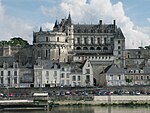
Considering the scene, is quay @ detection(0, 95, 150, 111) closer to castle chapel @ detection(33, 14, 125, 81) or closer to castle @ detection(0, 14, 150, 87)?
castle @ detection(0, 14, 150, 87)

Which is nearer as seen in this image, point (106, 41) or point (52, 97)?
point (52, 97)

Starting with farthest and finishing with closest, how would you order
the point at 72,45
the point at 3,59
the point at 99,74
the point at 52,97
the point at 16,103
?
1. the point at 72,45
2. the point at 99,74
3. the point at 3,59
4. the point at 52,97
5. the point at 16,103

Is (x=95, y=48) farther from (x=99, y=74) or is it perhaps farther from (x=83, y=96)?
(x=83, y=96)

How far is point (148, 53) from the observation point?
93375 millimetres

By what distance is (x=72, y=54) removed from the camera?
86250mm

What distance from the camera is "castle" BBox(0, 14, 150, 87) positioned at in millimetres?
67000

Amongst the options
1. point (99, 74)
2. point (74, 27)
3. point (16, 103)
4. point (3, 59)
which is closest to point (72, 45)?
point (74, 27)

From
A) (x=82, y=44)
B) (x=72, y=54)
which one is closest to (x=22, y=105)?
(x=72, y=54)

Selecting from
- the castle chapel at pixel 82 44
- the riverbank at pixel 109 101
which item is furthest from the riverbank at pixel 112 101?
the castle chapel at pixel 82 44

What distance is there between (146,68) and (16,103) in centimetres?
3537

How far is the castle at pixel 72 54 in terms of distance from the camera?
67000 mm

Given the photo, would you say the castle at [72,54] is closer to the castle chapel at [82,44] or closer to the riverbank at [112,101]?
the castle chapel at [82,44]

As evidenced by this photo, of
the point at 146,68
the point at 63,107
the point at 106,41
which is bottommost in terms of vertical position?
the point at 63,107

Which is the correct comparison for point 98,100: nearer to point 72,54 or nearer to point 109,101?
point 109,101
